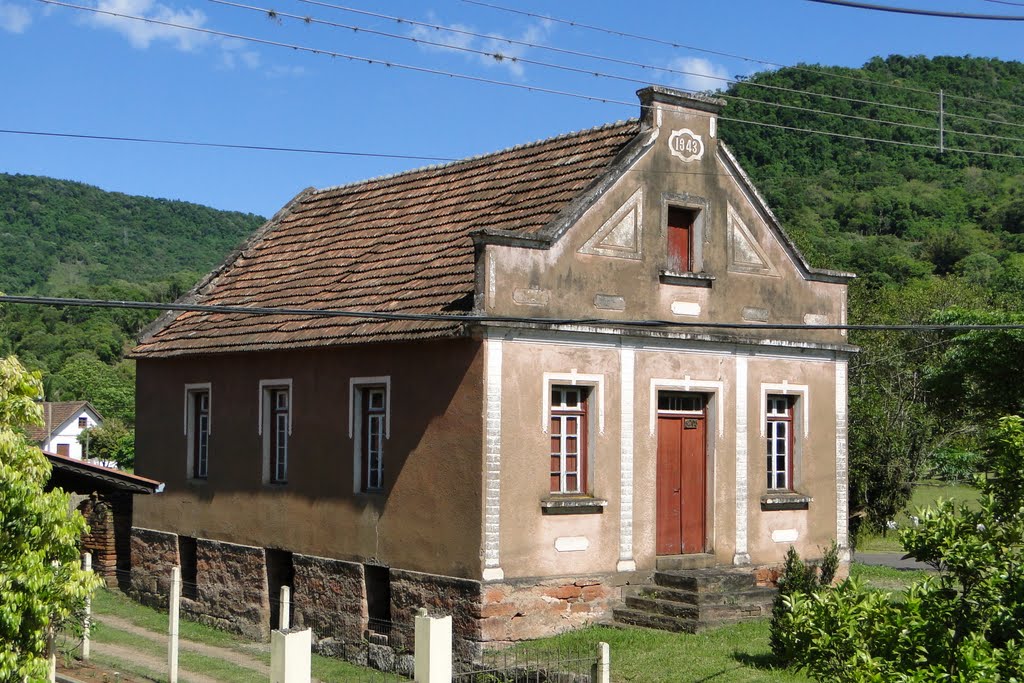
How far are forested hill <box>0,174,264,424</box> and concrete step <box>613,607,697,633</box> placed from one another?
73.2 m

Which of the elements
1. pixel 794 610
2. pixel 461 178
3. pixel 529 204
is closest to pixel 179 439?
pixel 461 178

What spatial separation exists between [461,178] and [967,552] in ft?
48.9

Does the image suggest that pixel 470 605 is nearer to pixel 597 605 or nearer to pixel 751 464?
pixel 597 605

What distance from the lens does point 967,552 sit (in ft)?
28.2

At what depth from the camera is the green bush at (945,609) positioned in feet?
26.4

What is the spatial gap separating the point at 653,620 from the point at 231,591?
8.48 m

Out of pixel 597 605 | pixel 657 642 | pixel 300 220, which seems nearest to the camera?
pixel 657 642

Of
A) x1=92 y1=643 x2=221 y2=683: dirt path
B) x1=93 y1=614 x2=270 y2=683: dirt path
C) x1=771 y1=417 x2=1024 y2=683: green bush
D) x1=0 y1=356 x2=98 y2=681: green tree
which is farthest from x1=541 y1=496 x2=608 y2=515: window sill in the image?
x1=771 y1=417 x2=1024 y2=683: green bush

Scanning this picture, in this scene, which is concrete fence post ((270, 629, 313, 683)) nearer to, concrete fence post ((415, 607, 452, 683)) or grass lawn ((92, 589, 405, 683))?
concrete fence post ((415, 607, 452, 683))

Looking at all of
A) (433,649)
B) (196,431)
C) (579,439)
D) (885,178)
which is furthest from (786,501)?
(885,178)

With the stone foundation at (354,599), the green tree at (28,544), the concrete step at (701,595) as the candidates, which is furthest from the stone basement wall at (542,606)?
the green tree at (28,544)

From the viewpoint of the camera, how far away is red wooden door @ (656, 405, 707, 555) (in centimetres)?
1897

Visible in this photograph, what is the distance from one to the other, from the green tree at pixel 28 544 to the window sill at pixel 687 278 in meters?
10.2

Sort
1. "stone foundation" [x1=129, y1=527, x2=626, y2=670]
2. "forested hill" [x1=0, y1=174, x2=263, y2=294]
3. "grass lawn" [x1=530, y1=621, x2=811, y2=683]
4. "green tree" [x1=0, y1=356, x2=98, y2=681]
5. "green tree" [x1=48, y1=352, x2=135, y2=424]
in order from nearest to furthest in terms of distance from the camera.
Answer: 1. "green tree" [x1=0, y1=356, x2=98, y2=681]
2. "grass lawn" [x1=530, y1=621, x2=811, y2=683]
3. "stone foundation" [x1=129, y1=527, x2=626, y2=670]
4. "green tree" [x1=48, y1=352, x2=135, y2=424]
5. "forested hill" [x1=0, y1=174, x2=263, y2=294]
